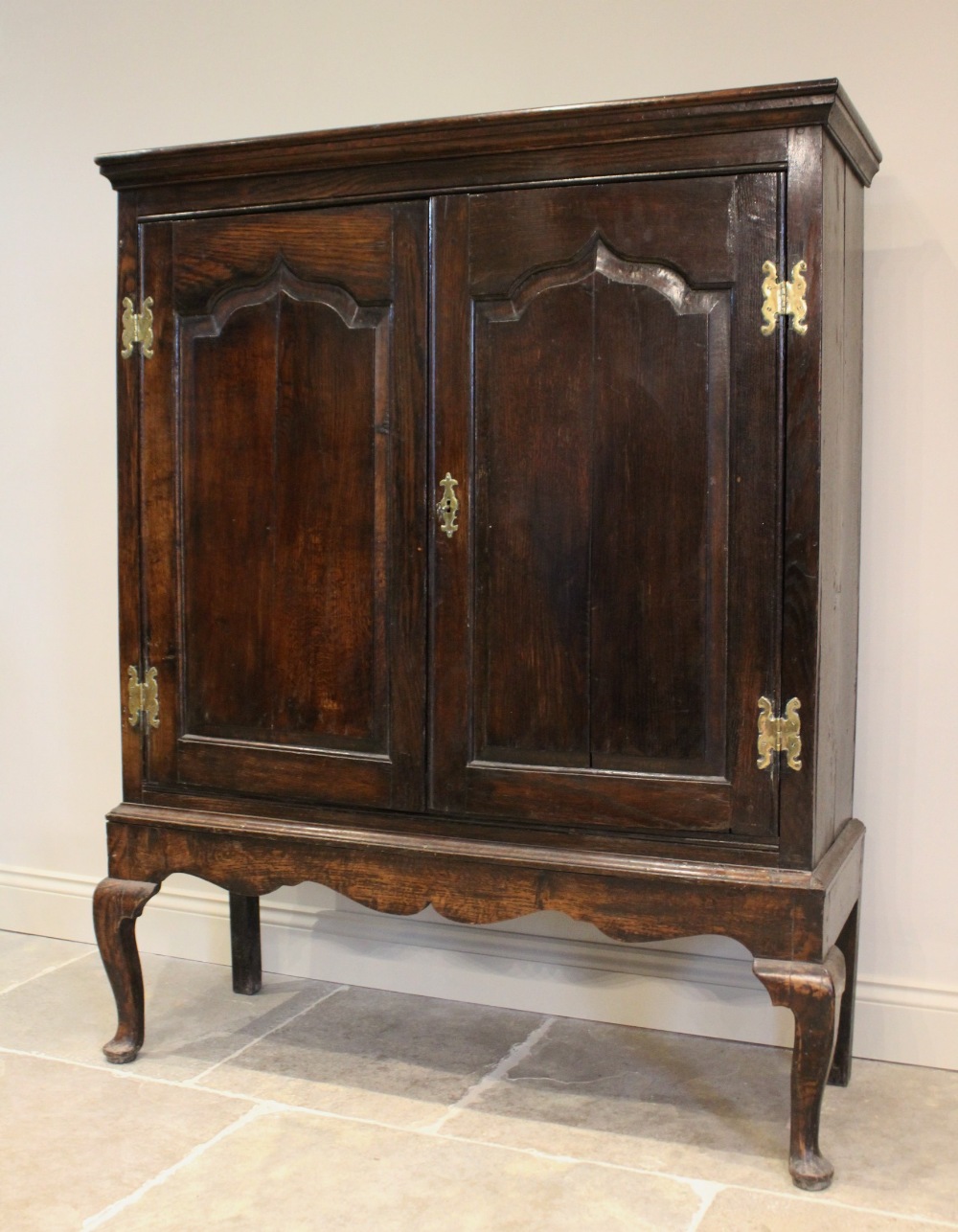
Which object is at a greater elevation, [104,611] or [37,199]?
[37,199]

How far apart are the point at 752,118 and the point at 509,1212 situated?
1595 mm

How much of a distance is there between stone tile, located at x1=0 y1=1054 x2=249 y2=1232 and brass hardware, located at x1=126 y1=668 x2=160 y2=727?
24.9 inches

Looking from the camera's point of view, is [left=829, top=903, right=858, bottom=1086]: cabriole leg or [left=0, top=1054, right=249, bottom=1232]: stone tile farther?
[left=829, top=903, right=858, bottom=1086]: cabriole leg

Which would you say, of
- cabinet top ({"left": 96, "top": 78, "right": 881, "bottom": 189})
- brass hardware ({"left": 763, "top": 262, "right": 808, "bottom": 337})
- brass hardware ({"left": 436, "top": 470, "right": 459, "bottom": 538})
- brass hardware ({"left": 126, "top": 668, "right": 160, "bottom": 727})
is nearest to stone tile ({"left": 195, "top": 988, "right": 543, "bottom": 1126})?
brass hardware ({"left": 126, "top": 668, "right": 160, "bottom": 727})

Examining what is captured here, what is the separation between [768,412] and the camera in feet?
6.36

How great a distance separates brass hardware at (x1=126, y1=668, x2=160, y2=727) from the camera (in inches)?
92.6

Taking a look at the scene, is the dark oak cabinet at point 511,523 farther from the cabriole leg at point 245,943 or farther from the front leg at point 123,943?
the cabriole leg at point 245,943

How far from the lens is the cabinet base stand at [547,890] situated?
1965 millimetres

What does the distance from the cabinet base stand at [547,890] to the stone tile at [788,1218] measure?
65mm

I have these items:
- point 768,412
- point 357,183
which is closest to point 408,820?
point 768,412

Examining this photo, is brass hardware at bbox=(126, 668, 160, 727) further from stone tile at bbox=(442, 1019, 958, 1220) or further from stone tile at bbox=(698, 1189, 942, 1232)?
stone tile at bbox=(698, 1189, 942, 1232)

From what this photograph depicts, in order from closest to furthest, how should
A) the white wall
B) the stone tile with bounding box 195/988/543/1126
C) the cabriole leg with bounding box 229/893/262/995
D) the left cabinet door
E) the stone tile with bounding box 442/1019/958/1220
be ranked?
the stone tile with bounding box 442/1019/958/1220 → the left cabinet door → the stone tile with bounding box 195/988/543/1126 → the white wall → the cabriole leg with bounding box 229/893/262/995

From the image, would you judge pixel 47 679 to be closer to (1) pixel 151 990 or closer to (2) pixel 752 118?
(1) pixel 151 990

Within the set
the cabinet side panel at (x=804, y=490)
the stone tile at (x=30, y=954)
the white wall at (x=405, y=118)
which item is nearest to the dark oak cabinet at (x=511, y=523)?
the cabinet side panel at (x=804, y=490)
